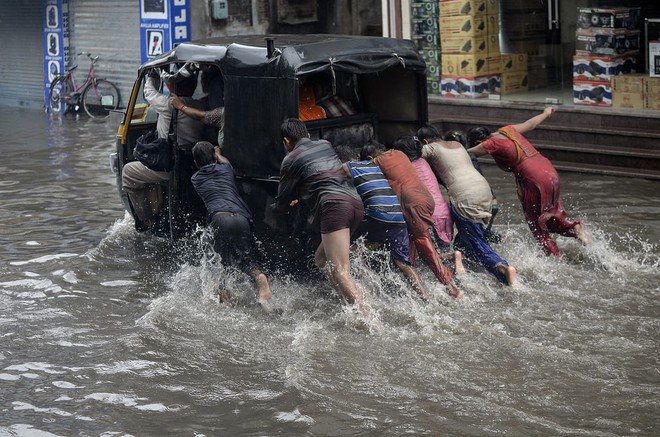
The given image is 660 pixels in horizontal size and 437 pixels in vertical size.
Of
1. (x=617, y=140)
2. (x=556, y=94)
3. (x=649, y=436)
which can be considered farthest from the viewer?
(x=556, y=94)

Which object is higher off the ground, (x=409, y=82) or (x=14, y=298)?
(x=409, y=82)

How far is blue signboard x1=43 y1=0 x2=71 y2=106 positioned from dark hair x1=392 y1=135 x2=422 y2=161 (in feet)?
42.9

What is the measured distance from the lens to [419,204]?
24.1 feet

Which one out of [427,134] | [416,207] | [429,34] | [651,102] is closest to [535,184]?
[427,134]

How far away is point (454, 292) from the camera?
24.0ft

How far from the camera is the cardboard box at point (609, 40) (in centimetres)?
1248

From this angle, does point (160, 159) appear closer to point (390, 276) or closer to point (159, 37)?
point (390, 276)

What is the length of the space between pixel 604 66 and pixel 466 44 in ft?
6.75

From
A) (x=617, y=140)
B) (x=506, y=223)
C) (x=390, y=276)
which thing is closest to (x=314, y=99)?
(x=390, y=276)

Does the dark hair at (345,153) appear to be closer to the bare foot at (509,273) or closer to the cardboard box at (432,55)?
the bare foot at (509,273)

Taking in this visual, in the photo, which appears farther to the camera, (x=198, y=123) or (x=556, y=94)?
(x=556, y=94)

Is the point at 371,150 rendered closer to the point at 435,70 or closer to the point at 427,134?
the point at 427,134

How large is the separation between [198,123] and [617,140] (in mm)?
5597

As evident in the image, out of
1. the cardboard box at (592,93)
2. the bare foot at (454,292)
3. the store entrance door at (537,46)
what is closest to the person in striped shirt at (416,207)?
the bare foot at (454,292)
